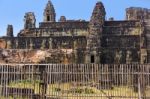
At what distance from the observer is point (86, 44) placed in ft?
107

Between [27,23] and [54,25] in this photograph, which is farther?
[27,23]

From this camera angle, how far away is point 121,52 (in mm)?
31234

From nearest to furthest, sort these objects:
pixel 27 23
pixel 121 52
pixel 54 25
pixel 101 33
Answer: pixel 121 52
pixel 101 33
pixel 54 25
pixel 27 23

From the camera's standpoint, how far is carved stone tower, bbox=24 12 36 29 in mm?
42156

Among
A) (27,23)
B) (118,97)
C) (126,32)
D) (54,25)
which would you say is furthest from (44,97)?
(27,23)

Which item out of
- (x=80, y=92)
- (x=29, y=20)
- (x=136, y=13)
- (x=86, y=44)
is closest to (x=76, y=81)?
(x=80, y=92)

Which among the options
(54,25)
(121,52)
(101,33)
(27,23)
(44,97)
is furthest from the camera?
(27,23)

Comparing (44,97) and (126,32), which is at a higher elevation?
(126,32)

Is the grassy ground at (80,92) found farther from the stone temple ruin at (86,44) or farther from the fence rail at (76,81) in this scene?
the stone temple ruin at (86,44)

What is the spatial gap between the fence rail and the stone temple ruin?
1143 centimetres

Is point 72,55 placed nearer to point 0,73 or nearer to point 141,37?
point 141,37

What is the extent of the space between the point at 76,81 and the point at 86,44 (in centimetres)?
1410

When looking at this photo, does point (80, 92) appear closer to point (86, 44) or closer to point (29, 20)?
point (86, 44)

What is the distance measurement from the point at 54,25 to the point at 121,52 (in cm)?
935
